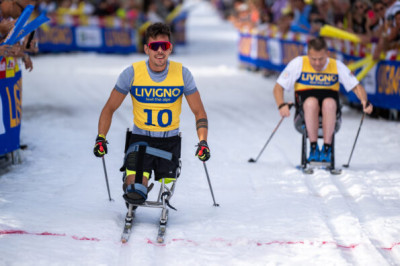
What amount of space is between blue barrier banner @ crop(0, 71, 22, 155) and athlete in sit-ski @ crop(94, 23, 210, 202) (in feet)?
7.73

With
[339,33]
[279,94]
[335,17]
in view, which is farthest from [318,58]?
[335,17]

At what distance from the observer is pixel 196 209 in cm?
595

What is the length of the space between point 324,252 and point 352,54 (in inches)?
300

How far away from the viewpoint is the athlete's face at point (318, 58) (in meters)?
7.33

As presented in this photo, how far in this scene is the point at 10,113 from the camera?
7.43 metres

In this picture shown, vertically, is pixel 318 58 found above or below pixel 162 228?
above

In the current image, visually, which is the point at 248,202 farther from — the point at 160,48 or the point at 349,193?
the point at 160,48

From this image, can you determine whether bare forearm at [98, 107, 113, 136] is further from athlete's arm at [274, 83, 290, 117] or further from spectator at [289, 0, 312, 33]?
spectator at [289, 0, 312, 33]

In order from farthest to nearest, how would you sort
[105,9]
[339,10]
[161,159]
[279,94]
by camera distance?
1. [105,9]
2. [339,10]
3. [279,94]
4. [161,159]

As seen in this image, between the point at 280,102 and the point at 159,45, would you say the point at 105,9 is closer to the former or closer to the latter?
the point at 280,102

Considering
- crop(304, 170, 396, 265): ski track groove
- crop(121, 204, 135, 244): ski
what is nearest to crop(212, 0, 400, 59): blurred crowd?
crop(304, 170, 396, 265): ski track groove

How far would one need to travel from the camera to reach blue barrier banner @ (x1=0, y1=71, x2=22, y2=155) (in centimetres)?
720

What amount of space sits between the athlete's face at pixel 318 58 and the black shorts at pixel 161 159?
258 centimetres

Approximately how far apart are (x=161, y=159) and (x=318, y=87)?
298cm
